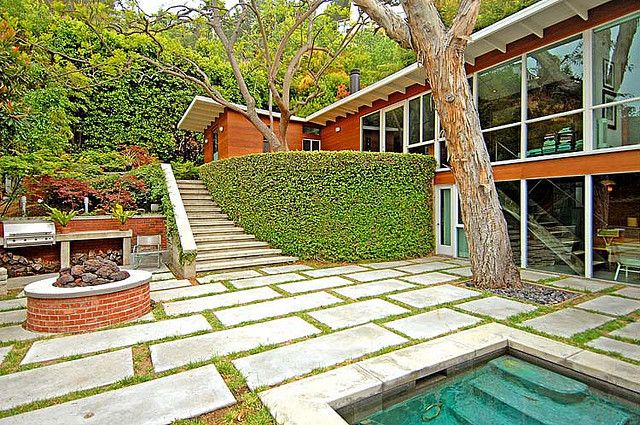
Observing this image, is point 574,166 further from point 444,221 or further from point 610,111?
point 444,221

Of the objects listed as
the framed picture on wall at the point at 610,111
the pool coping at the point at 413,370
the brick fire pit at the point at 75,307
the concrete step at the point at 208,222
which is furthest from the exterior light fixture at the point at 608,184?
the concrete step at the point at 208,222

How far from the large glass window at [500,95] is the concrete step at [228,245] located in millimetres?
6042

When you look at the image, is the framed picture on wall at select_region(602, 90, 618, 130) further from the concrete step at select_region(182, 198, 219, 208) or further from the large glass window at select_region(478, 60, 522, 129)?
the concrete step at select_region(182, 198, 219, 208)

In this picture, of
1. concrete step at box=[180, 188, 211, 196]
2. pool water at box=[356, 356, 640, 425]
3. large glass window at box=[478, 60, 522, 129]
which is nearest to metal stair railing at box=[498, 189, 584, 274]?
large glass window at box=[478, 60, 522, 129]

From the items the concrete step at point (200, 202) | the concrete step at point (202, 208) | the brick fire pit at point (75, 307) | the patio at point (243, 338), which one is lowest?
the patio at point (243, 338)

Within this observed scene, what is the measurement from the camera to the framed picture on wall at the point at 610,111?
20.8 ft

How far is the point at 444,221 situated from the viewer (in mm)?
9492

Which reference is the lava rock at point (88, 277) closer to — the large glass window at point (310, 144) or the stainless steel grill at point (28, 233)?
the stainless steel grill at point (28, 233)

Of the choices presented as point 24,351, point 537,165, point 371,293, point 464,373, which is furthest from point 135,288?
point 537,165

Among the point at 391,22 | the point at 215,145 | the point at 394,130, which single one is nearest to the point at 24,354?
the point at 391,22

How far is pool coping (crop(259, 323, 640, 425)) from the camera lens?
8.26ft

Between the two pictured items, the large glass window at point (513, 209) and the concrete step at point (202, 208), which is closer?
the large glass window at point (513, 209)

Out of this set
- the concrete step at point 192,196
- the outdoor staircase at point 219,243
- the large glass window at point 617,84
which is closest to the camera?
the large glass window at point 617,84

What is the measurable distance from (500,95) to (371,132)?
4.75 m
